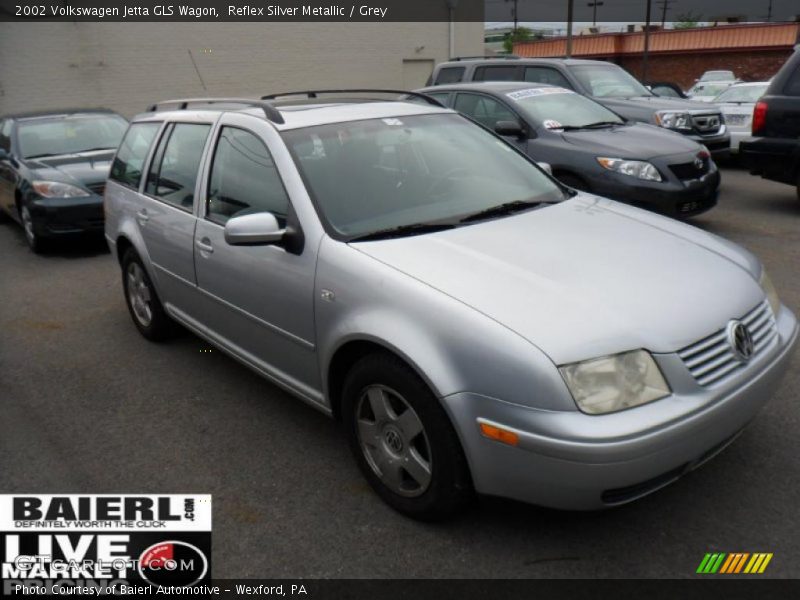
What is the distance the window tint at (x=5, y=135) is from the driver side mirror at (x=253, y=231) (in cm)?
716

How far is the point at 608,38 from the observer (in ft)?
134

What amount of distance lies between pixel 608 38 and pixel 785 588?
141 feet

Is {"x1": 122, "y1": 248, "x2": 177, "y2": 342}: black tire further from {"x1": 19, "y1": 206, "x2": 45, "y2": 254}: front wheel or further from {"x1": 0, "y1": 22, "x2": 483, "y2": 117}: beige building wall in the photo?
{"x1": 0, "y1": 22, "x2": 483, "y2": 117}: beige building wall

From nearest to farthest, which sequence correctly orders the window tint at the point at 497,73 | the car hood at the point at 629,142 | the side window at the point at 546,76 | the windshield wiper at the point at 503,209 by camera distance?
the windshield wiper at the point at 503,209 < the car hood at the point at 629,142 < the side window at the point at 546,76 < the window tint at the point at 497,73

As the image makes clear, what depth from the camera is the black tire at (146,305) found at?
4.85m

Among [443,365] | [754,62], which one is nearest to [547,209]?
[443,365]

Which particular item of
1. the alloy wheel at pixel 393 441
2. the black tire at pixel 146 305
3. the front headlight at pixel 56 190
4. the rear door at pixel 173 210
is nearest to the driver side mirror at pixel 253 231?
the alloy wheel at pixel 393 441

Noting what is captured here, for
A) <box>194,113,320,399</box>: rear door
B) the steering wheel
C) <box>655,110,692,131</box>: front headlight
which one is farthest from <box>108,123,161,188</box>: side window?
<box>655,110,692,131</box>: front headlight

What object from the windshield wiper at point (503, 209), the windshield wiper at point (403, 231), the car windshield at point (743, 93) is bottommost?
the windshield wiper at point (403, 231)

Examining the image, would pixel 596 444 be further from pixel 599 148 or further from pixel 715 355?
pixel 599 148

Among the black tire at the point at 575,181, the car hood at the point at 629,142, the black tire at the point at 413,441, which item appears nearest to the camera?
the black tire at the point at 413,441

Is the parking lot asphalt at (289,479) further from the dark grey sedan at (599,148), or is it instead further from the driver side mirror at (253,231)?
the dark grey sedan at (599,148)

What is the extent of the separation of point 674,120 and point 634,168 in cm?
319

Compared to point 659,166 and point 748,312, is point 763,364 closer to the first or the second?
point 748,312
